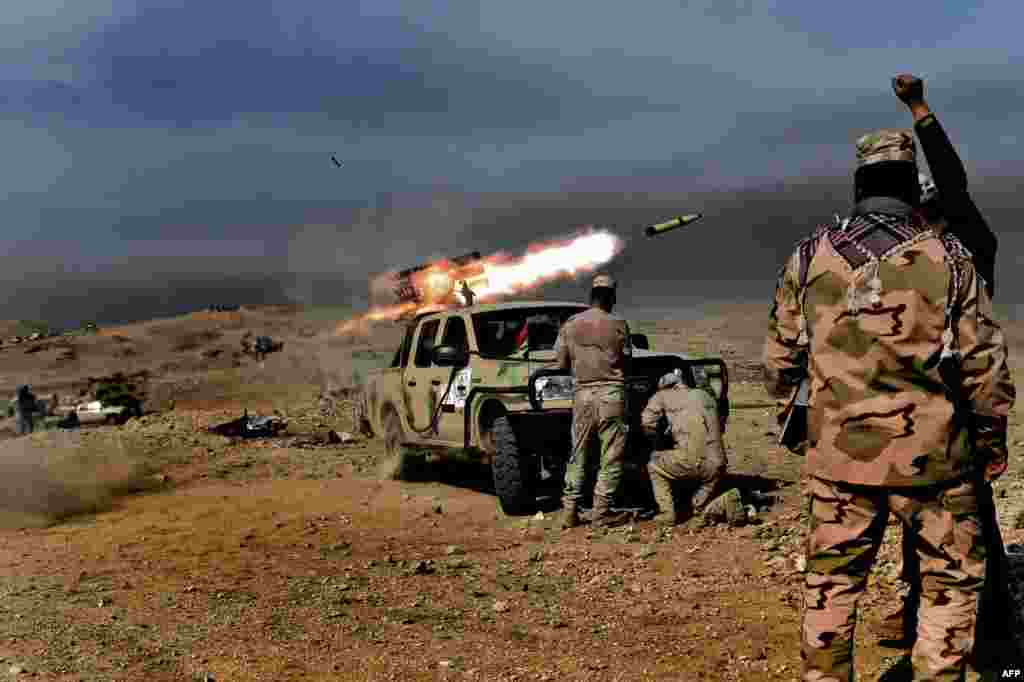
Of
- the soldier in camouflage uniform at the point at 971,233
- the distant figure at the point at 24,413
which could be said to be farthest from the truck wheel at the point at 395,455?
the distant figure at the point at 24,413

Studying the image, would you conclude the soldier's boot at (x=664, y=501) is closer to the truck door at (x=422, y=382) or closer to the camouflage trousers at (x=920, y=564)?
the truck door at (x=422, y=382)

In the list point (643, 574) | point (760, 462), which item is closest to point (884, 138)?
point (643, 574)

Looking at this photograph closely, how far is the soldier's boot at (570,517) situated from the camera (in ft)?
27.4

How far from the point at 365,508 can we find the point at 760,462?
4.51 meters

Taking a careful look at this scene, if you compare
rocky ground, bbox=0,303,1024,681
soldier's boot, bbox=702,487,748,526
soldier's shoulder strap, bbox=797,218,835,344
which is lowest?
rocky ground, bbox=0,303,1024,681

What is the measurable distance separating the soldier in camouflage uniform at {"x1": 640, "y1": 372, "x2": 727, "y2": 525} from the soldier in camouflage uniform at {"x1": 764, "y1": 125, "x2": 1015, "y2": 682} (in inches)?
181

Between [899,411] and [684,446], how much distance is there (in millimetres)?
4857

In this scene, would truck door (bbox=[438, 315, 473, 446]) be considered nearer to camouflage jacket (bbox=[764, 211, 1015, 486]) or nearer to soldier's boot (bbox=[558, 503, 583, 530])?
soldier's boot (bbox=[558, 503, 583, 530])

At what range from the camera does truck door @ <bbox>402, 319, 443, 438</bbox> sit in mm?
10672

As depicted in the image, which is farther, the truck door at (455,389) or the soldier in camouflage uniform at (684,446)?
the truck door at (455,389)

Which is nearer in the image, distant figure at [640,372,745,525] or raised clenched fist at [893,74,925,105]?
raised clenched fist at [893,74,925,105]

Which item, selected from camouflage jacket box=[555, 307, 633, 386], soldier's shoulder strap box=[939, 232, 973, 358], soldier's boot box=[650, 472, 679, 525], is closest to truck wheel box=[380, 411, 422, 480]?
camouflage jacket box=[555, 307, 633, 386]

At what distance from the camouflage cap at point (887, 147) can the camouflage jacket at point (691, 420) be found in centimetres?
478

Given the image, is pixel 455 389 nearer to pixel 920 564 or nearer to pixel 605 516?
pixel 605 516
